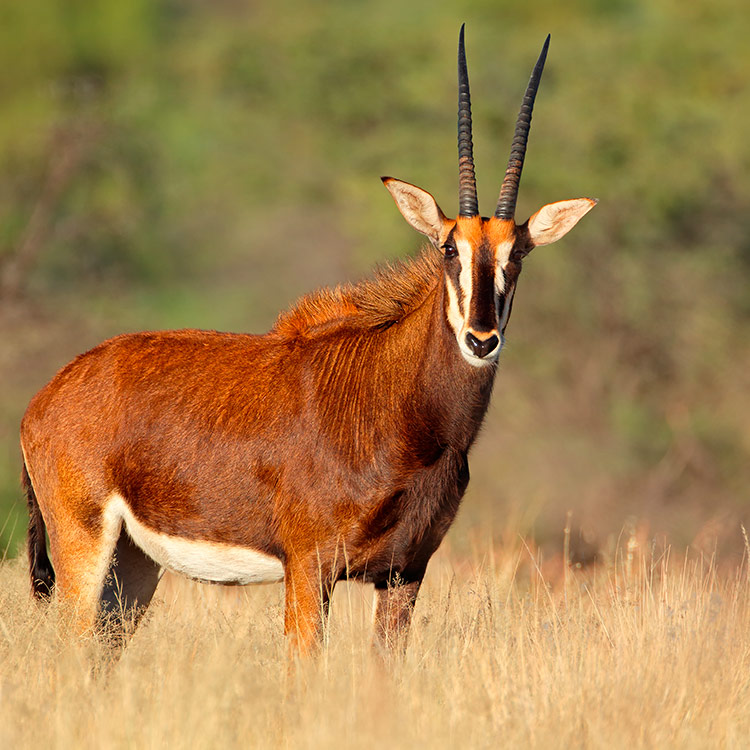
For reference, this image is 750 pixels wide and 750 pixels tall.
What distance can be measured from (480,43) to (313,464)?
2551 cm

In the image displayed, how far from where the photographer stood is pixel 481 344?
244 inches

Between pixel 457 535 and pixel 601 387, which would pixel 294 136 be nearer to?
pixel 601 387

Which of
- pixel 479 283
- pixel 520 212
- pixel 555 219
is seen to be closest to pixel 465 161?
pixel 555 219

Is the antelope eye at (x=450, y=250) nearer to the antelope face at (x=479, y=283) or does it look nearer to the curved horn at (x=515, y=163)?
the antelope face at (x=479, y=283)

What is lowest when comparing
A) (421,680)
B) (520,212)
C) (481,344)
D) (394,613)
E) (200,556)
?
(421,680)

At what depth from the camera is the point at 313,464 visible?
6.62 m

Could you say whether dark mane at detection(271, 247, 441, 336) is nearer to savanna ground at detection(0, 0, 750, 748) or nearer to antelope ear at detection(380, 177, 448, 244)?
antelope ear at detection(380, 177, 448, 244)

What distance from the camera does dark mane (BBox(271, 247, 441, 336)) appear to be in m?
7.29

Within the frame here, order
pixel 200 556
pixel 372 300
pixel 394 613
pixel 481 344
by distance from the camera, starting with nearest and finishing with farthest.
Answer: pixel 481 344
pixel 394 613
pixel 200 556
pixel 372 300

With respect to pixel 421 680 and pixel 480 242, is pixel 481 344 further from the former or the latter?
A: pixel 421 680

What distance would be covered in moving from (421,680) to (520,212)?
21122mm

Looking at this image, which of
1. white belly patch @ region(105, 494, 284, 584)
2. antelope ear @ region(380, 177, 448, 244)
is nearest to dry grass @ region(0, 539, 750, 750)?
white belly patch @ region(105, 494, 284, 584)

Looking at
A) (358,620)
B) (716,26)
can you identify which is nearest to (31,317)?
(716,26)

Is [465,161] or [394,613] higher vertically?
[465,161]
